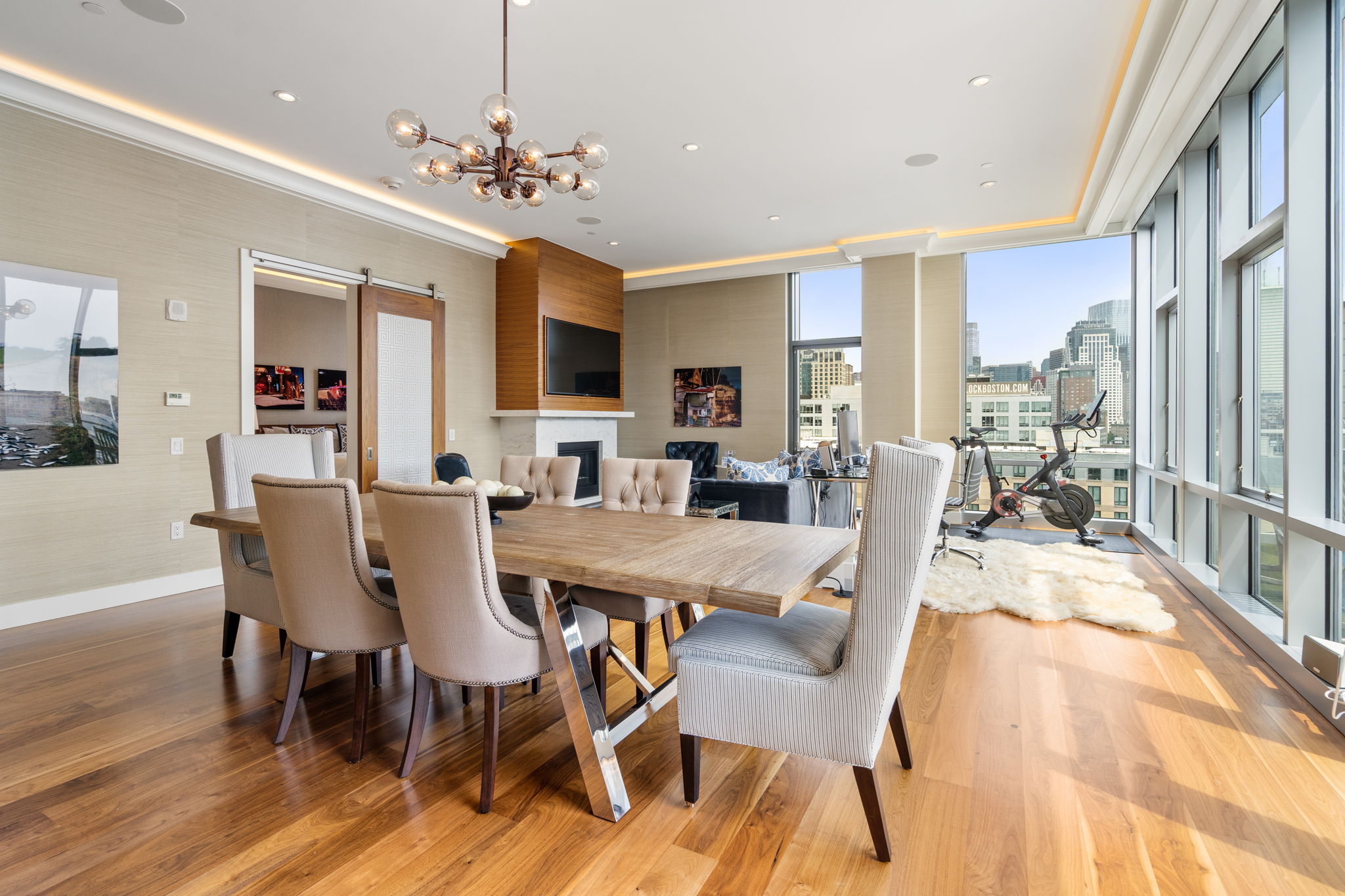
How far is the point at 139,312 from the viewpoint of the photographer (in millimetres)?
3861

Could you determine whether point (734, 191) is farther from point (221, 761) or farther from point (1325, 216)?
point (221, 761)

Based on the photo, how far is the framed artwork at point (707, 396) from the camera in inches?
305

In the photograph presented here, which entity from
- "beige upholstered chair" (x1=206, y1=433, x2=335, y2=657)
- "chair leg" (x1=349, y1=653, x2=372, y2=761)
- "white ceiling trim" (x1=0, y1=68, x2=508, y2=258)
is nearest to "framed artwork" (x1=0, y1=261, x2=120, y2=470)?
"white ceiling trim" (x1=0, y1=68, x2=508, y2=258)

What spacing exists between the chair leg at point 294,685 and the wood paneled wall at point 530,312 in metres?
4.37

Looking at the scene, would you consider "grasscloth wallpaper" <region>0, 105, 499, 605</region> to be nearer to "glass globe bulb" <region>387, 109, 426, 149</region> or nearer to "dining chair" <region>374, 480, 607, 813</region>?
"glass globe bulb" <region>387, 109, 426, 149</region>

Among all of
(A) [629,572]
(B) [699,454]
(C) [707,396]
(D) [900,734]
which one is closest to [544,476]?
(A) [629,572]

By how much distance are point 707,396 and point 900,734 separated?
615 centimetres

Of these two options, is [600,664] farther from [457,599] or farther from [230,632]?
[230,632]

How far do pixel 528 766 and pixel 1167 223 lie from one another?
237 inches

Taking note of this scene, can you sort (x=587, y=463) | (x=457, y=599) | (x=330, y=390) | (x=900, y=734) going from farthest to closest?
(x=330, y=390)
(x=587, y=463)
(x=900, y=734)
(x=457, y=599)

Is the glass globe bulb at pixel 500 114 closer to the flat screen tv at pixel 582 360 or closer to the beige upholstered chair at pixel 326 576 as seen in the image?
the beige upholstered chair at pixel 326 576

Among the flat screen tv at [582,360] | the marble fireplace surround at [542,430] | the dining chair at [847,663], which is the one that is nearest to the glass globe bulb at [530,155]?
the dining chair at [847,663]

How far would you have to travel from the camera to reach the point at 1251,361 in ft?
10.9

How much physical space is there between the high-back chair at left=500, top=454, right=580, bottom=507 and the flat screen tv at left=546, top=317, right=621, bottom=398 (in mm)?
3251
